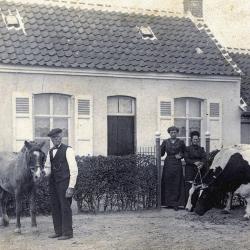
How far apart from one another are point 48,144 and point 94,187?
170 inches

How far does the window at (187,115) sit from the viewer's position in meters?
17.2

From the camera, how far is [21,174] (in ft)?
30.7

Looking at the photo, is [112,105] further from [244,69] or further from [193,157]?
[244,69]

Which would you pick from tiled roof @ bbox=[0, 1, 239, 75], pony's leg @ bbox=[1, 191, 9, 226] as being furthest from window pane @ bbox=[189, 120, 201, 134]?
pony's leg @ bbox=[1, 191, 9, 226]

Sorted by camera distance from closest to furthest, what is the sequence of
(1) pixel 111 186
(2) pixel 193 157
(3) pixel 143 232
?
(3) pixel 143 232
(1) pixel 111 186
(2) pixel 193 157

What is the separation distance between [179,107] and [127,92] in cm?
195

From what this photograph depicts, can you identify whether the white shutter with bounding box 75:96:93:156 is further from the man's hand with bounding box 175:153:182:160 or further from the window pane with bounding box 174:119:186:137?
the man's hand with bounding box 175:153:182:160

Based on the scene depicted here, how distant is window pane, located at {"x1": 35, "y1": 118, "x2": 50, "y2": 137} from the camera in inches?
605

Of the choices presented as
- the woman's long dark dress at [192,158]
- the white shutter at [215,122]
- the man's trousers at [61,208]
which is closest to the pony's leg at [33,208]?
the man's trousers at [61,208]

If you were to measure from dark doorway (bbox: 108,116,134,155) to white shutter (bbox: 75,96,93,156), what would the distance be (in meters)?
0.76

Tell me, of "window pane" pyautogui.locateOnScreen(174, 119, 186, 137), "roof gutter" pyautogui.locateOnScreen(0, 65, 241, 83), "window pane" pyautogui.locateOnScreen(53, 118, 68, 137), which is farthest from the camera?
"window pane" pyautogui.locateOnScreen(174, 119, 186, 137)

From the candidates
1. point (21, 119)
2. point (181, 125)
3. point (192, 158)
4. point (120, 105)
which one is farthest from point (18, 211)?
point (181, 125)

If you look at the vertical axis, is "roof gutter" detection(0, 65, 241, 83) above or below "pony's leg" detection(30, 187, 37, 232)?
above

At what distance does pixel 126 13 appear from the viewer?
1858 cm
